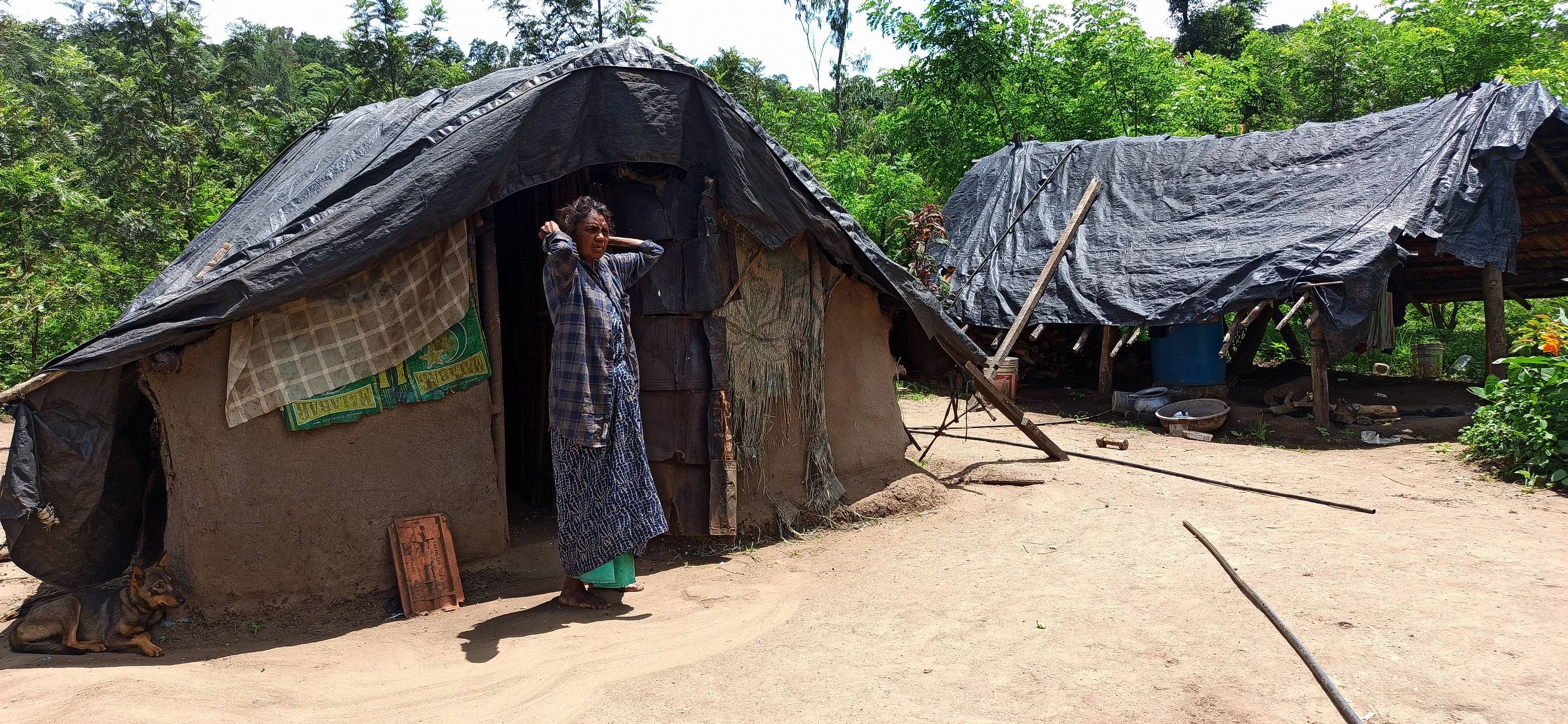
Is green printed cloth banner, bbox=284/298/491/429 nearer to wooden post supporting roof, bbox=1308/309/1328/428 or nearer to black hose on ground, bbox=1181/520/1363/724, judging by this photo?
black hose on ground, bbox=1181/520/1363/724

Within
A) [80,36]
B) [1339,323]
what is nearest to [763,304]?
[1339,323]

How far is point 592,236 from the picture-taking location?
4094mm

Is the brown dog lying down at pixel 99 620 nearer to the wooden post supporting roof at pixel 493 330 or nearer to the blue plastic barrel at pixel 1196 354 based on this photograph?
the wooden post supporting roof at pixel 493 330

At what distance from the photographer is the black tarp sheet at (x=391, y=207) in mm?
3691

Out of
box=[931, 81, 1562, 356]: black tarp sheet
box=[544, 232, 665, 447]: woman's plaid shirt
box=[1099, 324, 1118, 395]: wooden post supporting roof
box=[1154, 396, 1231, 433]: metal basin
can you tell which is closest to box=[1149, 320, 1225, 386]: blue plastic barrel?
box=[931, 81, 1562, 356]: black tarp sheet

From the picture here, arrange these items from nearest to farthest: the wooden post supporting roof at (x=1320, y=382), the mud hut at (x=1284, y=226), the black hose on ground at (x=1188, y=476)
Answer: the black hose on ground at (x=1188, y=476) → the wooden post supporting roof at (x=1320, y=382) → the mud hut at (x=1284, y=226)

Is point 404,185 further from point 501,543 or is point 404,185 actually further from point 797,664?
point 797,664

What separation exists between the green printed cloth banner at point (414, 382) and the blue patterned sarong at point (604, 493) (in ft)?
2.30

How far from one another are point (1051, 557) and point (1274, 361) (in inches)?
447

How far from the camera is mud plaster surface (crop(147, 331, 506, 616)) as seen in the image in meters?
3.87

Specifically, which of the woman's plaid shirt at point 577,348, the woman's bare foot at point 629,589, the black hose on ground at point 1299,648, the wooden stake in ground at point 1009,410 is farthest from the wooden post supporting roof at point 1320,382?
the woman's plaid shirt at point 577,348

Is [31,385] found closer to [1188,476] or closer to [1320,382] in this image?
[1188,476]

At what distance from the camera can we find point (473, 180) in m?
4.24

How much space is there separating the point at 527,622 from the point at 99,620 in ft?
5.61
